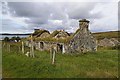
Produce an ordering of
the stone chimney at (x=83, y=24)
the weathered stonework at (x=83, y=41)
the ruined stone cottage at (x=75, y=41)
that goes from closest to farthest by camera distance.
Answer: the ruined stone cottage at (x=75, y=41), the weathered stonework at (x=83, y=41), the stone chimney at (x=83, y=24)

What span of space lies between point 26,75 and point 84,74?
3.82m

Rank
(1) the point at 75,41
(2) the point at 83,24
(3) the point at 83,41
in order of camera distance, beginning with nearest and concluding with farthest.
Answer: (1) the point at 75,41, (3) the point at 83,41, (2) the point at 83,24

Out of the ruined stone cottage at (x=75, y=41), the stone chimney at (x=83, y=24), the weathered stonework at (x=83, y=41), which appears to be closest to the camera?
the ruined stone cottage at (x=75, y=41)

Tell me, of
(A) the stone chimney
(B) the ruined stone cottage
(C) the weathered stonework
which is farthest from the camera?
(A) the stone chimney

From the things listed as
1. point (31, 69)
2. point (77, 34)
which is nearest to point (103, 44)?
point (77, 34)

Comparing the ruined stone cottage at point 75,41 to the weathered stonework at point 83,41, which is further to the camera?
the weathered stonework at point 83,41

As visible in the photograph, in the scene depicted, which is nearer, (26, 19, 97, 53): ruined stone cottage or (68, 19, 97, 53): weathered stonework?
(26, 19, 97, 53): ruined stone cottage

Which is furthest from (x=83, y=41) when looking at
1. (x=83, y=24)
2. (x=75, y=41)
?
(x=83, y=24)

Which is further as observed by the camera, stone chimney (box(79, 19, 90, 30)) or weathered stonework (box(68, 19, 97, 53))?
stone chimney (box(79, 19, 90, 30))

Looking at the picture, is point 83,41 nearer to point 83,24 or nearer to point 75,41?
point 75,41

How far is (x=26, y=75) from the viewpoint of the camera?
1359 cm

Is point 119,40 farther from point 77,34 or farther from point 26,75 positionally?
point 26,75

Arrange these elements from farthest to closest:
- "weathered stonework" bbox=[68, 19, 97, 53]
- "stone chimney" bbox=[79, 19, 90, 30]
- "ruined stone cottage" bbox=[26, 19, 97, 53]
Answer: "stone chimney" bbox=[79, 19, 90, 30] < "weathered stonework" bbox=[68, 19, 97, 53] < "ruined stone cottage" bbox=[26, 19, 97, 53]

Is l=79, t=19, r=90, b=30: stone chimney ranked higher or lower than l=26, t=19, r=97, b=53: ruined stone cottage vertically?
higher
